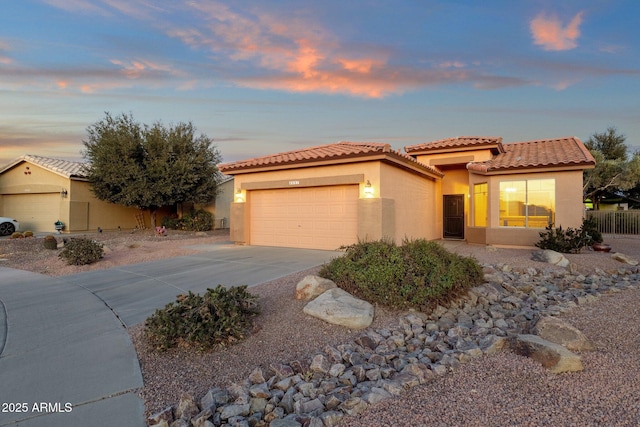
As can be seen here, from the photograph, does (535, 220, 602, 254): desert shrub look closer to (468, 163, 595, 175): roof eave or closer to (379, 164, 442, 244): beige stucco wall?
(468, 163, 595, 175): roof eave

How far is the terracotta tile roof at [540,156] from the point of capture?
13117 mm

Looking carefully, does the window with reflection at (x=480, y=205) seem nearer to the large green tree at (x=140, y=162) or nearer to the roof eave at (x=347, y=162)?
the roof eave at (x=347, y=162)

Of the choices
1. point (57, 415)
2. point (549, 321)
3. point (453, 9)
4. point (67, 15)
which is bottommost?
point (57, 415)

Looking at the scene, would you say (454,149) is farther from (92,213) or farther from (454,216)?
(92,213)

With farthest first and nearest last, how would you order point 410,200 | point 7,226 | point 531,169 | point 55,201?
point 55,201 < point 7,226 < point 410,200 < point 531,169

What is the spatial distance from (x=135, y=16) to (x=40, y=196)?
17983mm

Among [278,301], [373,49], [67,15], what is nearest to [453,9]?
[373,49]

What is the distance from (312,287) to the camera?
20.4ft

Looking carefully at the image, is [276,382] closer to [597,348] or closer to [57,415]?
[57,415]

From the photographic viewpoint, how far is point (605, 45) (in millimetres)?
12031

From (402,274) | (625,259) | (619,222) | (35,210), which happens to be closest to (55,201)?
(35,210)

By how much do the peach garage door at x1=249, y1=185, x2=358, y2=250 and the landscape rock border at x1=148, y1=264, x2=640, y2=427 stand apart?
20.8 feet

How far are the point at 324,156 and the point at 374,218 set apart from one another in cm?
279

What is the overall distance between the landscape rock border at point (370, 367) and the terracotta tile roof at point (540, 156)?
24.7 ft
